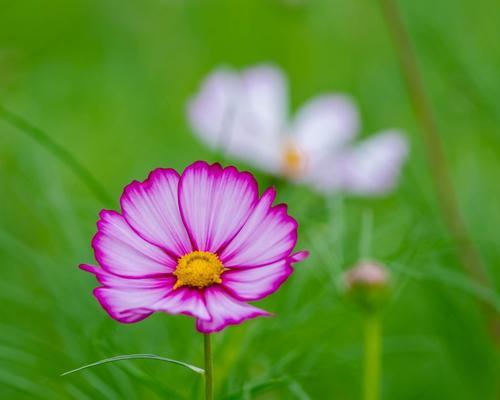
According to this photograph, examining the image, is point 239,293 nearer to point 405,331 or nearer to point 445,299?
point 445,299

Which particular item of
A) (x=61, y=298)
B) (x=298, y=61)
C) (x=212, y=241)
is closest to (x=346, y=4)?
(x=298, y=61)

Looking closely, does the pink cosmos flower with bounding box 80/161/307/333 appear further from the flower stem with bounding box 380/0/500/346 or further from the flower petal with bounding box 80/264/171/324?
the flower stem with bounding box 380/0/500/346

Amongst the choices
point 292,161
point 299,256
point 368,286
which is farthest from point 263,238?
point 292,161

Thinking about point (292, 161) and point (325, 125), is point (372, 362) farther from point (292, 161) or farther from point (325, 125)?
point (325, 125)

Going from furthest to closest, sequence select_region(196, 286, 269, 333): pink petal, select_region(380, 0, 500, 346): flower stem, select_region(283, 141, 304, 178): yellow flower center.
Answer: select_region(283, 141, 304, 178): yellow flower center
select_region(380, 0, 500, 346): flower stem
select_region(196, 286, 269, 333): pink petal

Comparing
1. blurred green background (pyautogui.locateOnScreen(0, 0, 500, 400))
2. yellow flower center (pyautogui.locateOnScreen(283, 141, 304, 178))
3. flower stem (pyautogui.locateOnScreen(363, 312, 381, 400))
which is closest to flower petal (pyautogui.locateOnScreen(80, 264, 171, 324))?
blurred green background (pyautogui.locateOnScreen(0, 0, 500, 400))

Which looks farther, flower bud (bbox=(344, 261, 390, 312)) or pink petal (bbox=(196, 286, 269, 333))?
flower bud (bbox=(344, 261, 390, 312))

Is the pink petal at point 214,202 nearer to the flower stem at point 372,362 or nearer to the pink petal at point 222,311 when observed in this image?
the pink petal at point 222,311

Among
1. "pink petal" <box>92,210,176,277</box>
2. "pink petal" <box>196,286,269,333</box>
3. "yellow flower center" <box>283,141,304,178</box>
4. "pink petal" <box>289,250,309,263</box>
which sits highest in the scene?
"yellow flower center" <box>283,141,304,178</box>

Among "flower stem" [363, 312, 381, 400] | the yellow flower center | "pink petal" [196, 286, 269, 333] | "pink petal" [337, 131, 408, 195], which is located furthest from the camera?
the yellow flower center
